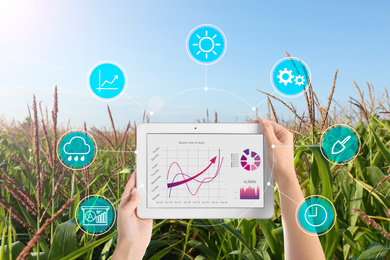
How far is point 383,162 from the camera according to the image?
80.4 inches

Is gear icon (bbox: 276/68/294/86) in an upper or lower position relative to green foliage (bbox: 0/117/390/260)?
upper

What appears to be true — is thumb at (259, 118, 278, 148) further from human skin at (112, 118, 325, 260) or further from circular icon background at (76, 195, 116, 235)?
circular icon background at (76, 195, 116, 235)

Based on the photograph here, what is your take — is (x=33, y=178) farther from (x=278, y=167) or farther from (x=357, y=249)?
(x=357, y=249)

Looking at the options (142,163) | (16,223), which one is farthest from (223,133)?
(16,223)

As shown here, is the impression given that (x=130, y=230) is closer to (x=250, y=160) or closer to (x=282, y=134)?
(x=250, y=160)

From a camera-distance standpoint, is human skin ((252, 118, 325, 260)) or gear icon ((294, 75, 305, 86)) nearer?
human skin ((252, 118, 325, 260))

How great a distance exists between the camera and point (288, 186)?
106cm

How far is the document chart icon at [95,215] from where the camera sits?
4.04 feet

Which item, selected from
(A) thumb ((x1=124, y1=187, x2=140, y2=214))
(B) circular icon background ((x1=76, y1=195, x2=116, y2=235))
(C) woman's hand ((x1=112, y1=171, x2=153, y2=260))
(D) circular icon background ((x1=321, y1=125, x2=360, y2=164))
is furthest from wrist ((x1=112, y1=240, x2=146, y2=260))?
(D) circular icon background ((x1=321, y1=125, x2=360, y2=164))

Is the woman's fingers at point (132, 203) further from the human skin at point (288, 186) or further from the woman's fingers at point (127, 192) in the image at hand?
the human skin at point (288, 186)

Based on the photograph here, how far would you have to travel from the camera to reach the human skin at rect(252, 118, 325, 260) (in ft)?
3.43

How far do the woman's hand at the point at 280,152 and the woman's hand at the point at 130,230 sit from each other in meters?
0.47

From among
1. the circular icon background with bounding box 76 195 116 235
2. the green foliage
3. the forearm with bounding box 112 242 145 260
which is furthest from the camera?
the circular icon background with bounding box 76 195 116 235

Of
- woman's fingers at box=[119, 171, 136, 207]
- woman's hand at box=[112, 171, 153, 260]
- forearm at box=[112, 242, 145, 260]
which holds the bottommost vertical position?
forearm at box=[112, 242, 145, 260]
